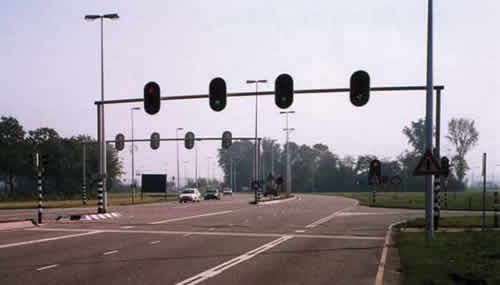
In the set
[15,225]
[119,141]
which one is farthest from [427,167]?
[119,141]

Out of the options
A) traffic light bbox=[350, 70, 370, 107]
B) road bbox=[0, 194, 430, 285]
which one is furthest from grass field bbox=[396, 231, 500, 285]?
traffic light bbox=[350, 70, 370, 107]

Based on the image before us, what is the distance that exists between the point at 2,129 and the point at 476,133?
10227 centimetres

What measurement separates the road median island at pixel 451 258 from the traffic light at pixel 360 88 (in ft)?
16.2

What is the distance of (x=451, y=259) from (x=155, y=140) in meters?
38.4

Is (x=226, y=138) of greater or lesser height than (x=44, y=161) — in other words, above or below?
above

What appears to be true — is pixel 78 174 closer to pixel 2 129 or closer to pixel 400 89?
pixel 2 129

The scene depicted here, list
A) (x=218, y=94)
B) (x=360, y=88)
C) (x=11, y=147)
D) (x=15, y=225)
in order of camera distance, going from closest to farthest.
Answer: (x=360, y=88) → (x=218, y=94) → (x=15, y=225) → (x=11, y=147)

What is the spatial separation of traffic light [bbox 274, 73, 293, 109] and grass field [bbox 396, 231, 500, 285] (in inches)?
247

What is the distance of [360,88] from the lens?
2067 centimetres

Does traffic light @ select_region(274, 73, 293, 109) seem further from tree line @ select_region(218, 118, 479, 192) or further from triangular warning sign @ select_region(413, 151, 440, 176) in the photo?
tree line @ select_region(218, 118, 479, 192)

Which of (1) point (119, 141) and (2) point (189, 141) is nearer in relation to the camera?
(1) point (119, 141)

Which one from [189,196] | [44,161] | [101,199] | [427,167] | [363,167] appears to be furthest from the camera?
[363,167]

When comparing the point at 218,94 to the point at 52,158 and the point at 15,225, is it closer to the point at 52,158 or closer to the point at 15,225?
the point at 15,225

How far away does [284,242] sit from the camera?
1969cm
